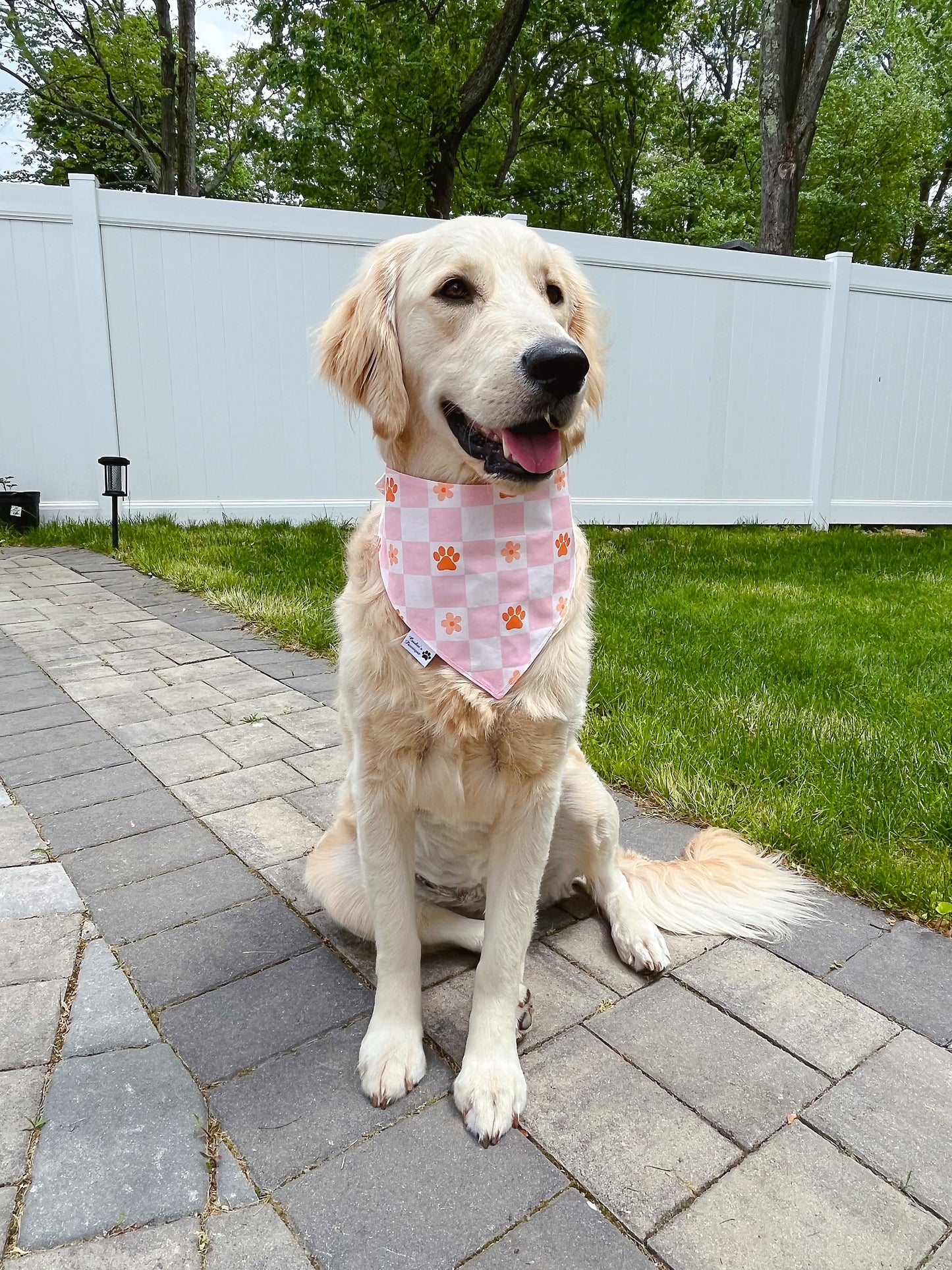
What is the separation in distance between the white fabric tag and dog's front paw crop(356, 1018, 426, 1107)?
2.42 ft

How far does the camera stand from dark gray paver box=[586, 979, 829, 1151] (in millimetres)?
1546

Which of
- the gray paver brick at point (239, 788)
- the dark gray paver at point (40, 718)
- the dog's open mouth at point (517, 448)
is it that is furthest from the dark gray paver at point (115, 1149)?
the dark gray paver at point (40, 718)

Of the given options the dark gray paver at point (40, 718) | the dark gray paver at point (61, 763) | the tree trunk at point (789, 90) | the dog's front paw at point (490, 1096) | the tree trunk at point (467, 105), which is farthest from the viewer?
the tree trunk at point (467, 105)

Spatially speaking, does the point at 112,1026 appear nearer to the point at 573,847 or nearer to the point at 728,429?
the point at 573,847

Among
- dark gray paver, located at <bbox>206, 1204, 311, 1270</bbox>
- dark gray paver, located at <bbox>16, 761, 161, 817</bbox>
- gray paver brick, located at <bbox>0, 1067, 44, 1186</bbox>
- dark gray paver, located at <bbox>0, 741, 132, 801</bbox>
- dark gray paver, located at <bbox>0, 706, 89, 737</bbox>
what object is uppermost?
dark gray paver, located at <bbox>0, 706, 89, 737</bbox>

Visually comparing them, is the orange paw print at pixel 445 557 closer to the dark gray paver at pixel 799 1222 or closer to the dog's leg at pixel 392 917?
the dog's leg at pixel 392 917

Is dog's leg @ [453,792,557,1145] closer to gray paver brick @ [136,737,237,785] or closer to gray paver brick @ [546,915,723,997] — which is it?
gray paver brick @ [546,915,723,997]

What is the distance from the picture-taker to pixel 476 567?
1.73 meters

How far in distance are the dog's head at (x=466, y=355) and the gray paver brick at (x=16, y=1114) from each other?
54.8 inches

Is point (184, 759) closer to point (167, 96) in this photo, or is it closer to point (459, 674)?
point (459, 674)

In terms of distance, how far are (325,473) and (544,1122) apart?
6509 mm

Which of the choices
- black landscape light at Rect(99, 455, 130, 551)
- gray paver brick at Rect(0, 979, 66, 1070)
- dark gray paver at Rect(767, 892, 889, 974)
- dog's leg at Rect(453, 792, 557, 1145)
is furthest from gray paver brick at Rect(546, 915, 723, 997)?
black landscape light at Rect(99, 455, 130, 551)

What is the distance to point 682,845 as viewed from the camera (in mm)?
2602

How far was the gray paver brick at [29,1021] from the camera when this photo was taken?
5.33 ft
